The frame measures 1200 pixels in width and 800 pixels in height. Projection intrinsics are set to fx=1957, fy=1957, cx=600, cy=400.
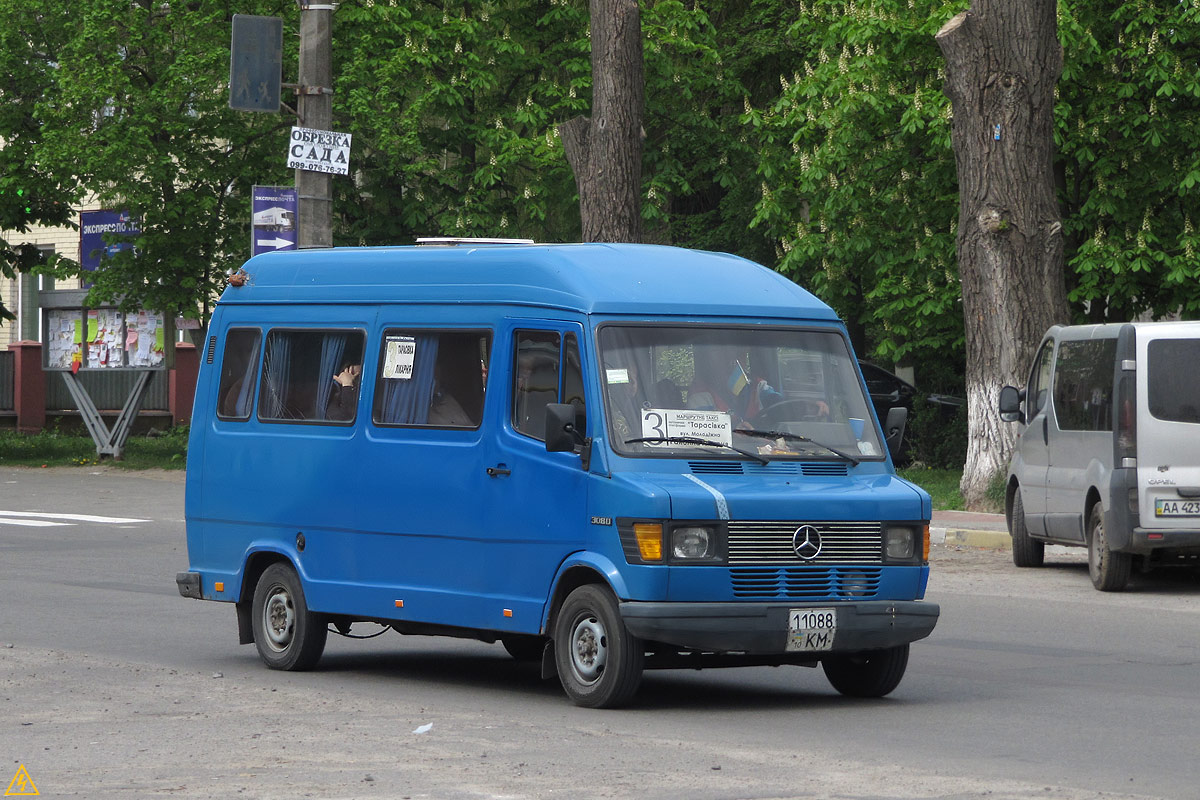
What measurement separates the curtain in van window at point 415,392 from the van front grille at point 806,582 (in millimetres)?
2132

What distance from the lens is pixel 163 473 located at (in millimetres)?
30469

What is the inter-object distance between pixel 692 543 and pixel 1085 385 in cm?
793

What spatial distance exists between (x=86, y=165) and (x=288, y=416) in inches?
764

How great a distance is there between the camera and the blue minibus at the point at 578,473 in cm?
923

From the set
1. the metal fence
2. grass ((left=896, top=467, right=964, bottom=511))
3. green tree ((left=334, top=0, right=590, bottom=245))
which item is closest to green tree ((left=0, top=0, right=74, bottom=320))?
green tree ((left=334, top=0, right=590, bottom=245))

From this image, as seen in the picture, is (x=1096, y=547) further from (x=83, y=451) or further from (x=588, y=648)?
(x=83, y=451)

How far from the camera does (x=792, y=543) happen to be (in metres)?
9.32

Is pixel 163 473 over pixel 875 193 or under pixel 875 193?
under

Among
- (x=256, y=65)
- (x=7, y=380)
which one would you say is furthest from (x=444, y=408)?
(x=7, y=380)

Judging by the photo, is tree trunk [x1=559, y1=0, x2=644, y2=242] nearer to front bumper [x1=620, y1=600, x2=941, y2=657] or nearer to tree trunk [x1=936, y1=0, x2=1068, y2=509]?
Result: tree trunk [x1=936, y1=0, x2=1068, y2=509]

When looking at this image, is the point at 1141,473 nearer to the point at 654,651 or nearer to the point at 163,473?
the point at 654,651

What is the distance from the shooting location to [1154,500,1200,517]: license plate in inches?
592

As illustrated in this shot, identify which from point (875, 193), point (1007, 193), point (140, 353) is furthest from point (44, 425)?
point (1007, 193)

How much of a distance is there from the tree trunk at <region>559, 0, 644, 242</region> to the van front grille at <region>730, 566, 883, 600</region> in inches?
568
